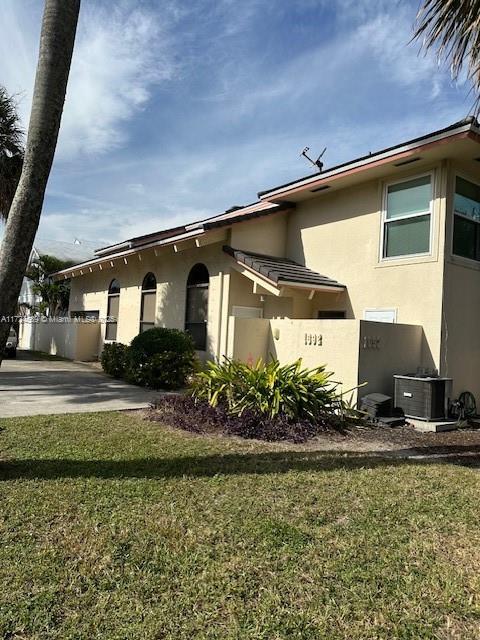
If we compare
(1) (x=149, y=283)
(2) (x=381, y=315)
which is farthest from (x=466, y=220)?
(1) (x=149, y=283)

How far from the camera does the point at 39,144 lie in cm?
488

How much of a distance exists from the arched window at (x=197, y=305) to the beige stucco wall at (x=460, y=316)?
6.23 m

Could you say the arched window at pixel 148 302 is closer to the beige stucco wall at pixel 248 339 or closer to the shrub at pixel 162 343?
the shrub at pixel 162 343

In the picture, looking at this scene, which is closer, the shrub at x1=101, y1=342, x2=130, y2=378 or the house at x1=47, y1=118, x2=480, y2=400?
the house at x1=47, y1=118, x2=480, y2=400

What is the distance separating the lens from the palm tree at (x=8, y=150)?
54.6 feet

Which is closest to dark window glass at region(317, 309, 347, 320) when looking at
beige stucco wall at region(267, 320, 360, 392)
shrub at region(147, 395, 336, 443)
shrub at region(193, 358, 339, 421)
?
beige stucco wall at region(267, 320, 360, 392)

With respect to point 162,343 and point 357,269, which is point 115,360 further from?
point 357,269

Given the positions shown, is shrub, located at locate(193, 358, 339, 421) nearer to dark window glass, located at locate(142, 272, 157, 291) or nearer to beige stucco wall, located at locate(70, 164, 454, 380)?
beige stucco wall, located at locate(70, 164, 454, 380)

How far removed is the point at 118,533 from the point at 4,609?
105cm

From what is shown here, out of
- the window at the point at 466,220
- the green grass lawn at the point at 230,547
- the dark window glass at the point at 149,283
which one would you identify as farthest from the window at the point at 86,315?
the green grass lawn at the point at 230,547

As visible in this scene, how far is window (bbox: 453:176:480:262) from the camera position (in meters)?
10.2

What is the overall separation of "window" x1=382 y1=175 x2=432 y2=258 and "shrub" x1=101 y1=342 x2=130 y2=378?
23.3ft

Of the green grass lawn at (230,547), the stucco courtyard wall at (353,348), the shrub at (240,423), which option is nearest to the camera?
the green grass lawn at (230,547)

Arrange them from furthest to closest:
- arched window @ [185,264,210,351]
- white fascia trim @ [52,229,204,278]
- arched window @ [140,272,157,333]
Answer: arched window @ [140,272,157,333] → arched window @ [185,264,210,351] → white fascia trim @ [52,229,204,278]
